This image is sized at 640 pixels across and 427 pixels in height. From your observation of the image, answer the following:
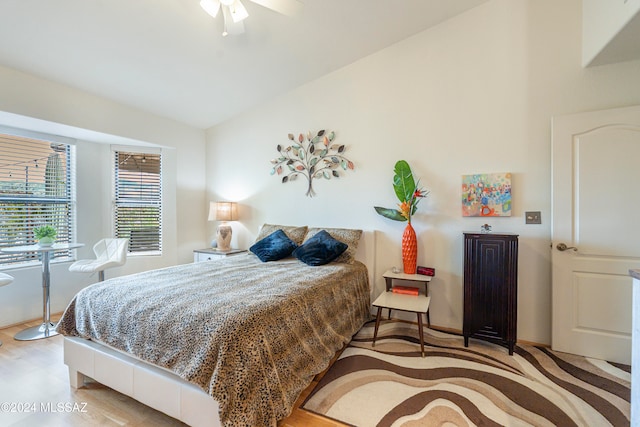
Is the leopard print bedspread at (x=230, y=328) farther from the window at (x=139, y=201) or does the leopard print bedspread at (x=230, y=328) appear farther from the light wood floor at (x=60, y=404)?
the window at (x=139, y=201)

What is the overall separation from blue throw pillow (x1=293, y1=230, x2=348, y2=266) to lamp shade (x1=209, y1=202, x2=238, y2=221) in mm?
1461

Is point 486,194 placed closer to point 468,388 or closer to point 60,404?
point 468,388

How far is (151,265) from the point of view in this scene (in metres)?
4.04

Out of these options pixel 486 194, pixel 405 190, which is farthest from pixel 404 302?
pixel 486 194

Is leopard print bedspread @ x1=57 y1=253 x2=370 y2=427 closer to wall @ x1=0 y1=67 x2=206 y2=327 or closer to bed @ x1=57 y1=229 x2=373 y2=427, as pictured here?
bed @ x1=57 y1=229 x2=373 y2=427

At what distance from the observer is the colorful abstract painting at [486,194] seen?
269 cm

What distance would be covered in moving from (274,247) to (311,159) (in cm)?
125

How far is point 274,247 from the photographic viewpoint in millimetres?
3158

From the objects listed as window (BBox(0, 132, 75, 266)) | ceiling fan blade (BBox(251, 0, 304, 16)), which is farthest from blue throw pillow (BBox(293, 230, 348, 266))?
window (BBox(0, 132, 75, 266))

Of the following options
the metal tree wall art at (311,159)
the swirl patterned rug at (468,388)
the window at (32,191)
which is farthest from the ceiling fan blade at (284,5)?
the window at (32,191)

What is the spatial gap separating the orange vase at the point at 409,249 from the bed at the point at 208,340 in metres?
0.96

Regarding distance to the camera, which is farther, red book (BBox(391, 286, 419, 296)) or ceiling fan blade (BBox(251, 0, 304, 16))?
red book (BBox(391, 286, 419, 296))

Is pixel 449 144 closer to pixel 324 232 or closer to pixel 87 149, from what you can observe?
pixel 324 232

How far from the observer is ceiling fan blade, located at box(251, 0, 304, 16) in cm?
192
